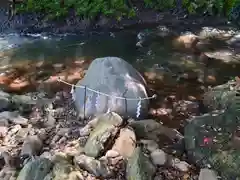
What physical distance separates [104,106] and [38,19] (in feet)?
20.0

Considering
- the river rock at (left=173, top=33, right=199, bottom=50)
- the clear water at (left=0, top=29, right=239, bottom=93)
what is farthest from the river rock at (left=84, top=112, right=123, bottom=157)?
the river rock at (left=173, top=33, right=199, bottom=50)

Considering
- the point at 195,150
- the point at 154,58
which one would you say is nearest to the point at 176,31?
the point at 154,58

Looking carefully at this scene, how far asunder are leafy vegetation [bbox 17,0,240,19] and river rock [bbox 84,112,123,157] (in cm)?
622

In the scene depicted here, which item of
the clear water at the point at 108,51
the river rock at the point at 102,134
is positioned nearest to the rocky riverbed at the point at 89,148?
the river rock at the point at 102,134

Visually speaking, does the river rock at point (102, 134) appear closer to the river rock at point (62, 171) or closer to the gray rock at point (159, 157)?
the river rock at point (62, 171)

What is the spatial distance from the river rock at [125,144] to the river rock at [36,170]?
896 millimetres

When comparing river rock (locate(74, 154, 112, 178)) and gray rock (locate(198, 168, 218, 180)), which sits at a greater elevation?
gray rock (locate(198, 168, 218, 180))

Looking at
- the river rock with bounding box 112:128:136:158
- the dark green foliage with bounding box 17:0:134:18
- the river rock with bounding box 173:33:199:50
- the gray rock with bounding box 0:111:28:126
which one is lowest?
the gray rock with bounding box 0:111:28:126

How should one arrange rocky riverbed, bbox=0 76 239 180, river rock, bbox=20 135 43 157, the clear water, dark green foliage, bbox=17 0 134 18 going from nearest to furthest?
1. rocky riverbed, bbox=0 76 239 180
2. river rock, bbox=20 135 43 157
3. the clear water
4. dark green foliage, bbox=17 0 134 18

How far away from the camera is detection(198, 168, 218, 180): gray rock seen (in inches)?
161

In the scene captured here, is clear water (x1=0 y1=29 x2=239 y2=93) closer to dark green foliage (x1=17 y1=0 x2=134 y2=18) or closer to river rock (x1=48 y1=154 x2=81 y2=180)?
dark green foliage (x1=17 y1=0 x2=134 y2=18)

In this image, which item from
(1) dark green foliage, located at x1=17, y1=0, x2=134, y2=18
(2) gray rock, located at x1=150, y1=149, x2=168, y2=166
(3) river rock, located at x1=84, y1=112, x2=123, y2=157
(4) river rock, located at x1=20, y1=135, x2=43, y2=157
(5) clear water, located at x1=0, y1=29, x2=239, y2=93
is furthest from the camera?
(1) dark green foliage, located at x1=17, y1=0, x2=134, y2=18

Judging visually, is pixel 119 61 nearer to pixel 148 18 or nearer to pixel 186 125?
pixel 186 125

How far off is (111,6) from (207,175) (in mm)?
7546
